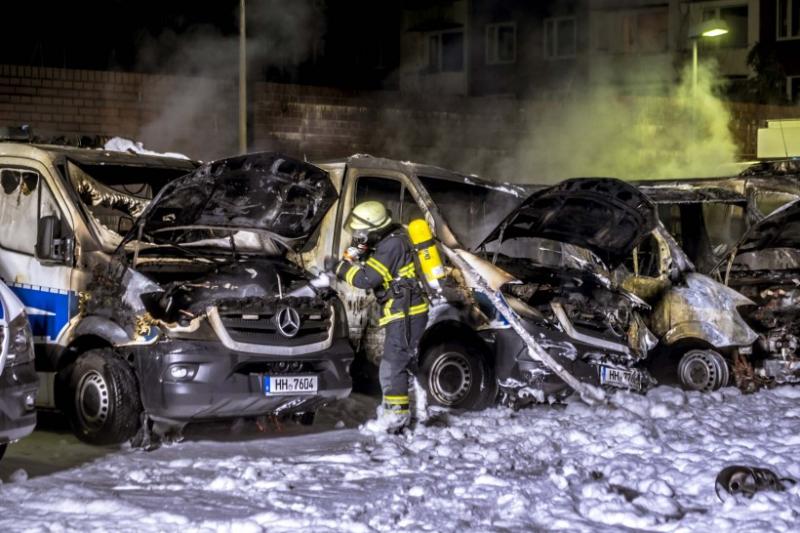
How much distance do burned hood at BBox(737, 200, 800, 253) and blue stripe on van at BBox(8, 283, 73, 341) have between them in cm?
661

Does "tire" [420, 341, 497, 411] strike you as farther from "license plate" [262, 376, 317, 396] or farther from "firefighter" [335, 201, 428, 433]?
"license plate" [262, 376, 317, 396]

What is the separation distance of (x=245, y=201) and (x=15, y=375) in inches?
110

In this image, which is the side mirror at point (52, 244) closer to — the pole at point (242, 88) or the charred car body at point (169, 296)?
the charred car body at point (169, 296)

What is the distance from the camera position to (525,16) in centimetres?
4200

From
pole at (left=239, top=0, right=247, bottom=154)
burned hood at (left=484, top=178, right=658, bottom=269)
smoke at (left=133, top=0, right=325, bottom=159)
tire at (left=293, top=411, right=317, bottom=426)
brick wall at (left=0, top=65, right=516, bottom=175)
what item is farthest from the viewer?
smoke at (left=133, top=0, right=325, bottom=159)

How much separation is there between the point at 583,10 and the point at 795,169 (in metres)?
27.7

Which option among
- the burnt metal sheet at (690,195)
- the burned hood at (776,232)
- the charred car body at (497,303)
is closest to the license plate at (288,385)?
the charred car body at (497,303)

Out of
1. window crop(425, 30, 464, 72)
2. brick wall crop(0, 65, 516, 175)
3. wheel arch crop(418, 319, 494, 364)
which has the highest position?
window crop(425, 30, 464, 72)

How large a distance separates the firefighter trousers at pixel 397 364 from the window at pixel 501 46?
32.7 meters

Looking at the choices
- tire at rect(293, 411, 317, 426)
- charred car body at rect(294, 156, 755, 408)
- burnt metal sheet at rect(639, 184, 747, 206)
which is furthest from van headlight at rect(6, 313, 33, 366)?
burnt metal sheet at rect(639, 184, 747, 206)

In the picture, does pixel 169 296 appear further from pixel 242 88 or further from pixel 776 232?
pixel 242 88

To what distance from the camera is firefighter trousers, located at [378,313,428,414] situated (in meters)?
9.68

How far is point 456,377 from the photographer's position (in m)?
11.0

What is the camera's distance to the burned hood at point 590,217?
1159cm
